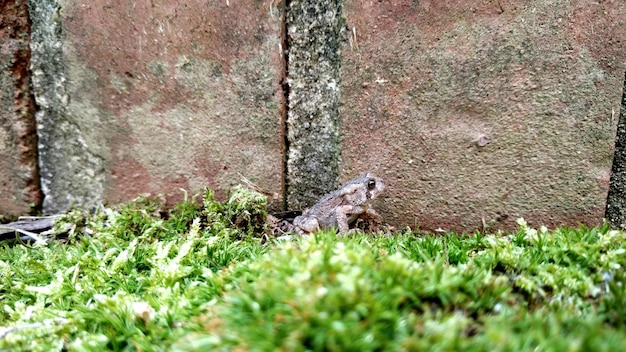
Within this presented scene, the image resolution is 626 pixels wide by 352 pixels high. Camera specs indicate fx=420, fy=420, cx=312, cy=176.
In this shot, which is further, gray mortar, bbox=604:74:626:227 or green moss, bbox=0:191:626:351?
gray mortar, bbox=604:74:626:227


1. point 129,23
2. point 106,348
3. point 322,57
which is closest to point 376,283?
point 106,348

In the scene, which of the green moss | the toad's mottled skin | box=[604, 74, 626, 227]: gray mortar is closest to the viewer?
the green moss

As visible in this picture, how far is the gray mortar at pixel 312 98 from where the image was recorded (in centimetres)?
174

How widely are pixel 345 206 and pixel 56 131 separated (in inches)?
54.6

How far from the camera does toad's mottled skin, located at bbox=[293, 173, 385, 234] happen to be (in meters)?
1.67

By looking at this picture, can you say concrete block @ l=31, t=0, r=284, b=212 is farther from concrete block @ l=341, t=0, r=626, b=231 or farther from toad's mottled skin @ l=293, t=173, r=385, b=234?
concrete block @ l=341, t=0, r=626, b=231

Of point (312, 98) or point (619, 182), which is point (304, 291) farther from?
point (619, 182)

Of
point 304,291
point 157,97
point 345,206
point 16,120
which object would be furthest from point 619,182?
point 16,120

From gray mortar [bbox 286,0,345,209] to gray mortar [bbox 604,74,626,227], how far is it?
1.06 metres

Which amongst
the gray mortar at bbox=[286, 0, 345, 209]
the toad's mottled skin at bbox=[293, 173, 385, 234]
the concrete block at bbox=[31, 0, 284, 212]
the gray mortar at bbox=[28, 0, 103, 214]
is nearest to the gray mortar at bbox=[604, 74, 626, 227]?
the toad's mottled skin at bbox=[293, 173, 385, 234]

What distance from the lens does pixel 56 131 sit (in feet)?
6.39

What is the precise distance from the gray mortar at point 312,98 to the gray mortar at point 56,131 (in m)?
0.95

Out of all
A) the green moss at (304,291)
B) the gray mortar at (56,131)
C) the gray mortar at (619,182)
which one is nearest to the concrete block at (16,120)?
the gray mortar at (56,131)

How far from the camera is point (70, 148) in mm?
1961
